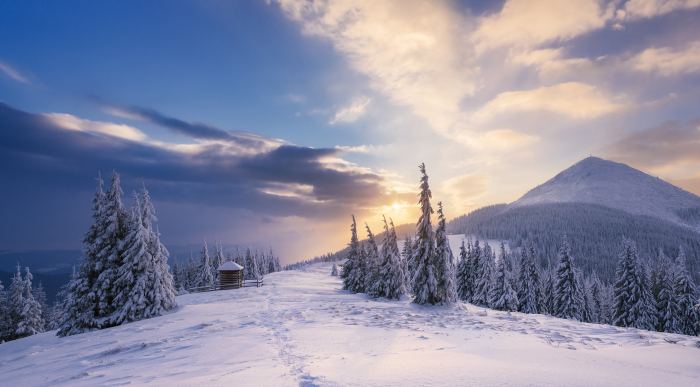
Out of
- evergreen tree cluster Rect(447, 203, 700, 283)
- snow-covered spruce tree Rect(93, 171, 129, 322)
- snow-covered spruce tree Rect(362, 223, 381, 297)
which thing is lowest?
evergreen tree cluster Rect(447, 203, 700, 283)

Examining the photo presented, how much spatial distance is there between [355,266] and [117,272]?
2935 centimetres

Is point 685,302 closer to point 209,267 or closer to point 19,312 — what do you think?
point 209,267

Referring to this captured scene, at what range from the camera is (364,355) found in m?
9.02

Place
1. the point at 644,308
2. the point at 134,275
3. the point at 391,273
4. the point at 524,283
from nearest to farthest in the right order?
the point at 134,275, the point at 391,273, the point at 644,308, the point at 524,283

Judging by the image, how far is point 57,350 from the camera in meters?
15.3

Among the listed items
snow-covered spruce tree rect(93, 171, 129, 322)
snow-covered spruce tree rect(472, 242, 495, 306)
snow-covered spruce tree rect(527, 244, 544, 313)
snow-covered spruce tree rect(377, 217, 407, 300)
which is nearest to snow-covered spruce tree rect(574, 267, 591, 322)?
snow-covered spruce tree rect(527, 244, 544, 313)

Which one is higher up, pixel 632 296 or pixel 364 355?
pixel 364 355

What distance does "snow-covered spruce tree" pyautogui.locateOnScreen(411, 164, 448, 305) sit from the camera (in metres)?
24.9

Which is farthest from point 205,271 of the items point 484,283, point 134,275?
point 484,283

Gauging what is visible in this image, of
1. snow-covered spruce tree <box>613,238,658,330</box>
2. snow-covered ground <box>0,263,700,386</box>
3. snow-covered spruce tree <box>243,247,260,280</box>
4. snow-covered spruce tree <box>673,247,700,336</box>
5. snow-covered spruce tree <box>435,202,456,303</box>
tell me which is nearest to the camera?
snow-covered ground <box>0,263,700,386</box>

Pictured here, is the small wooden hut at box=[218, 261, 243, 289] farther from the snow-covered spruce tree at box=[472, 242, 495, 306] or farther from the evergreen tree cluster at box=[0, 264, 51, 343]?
the snow-covered spruce tree at box=[472, 242, 495, 306]

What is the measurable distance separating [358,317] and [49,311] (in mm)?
86112

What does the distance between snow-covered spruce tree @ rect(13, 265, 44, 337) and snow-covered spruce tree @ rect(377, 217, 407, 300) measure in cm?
5257

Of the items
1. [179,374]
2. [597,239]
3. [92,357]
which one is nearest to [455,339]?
[179,374]
